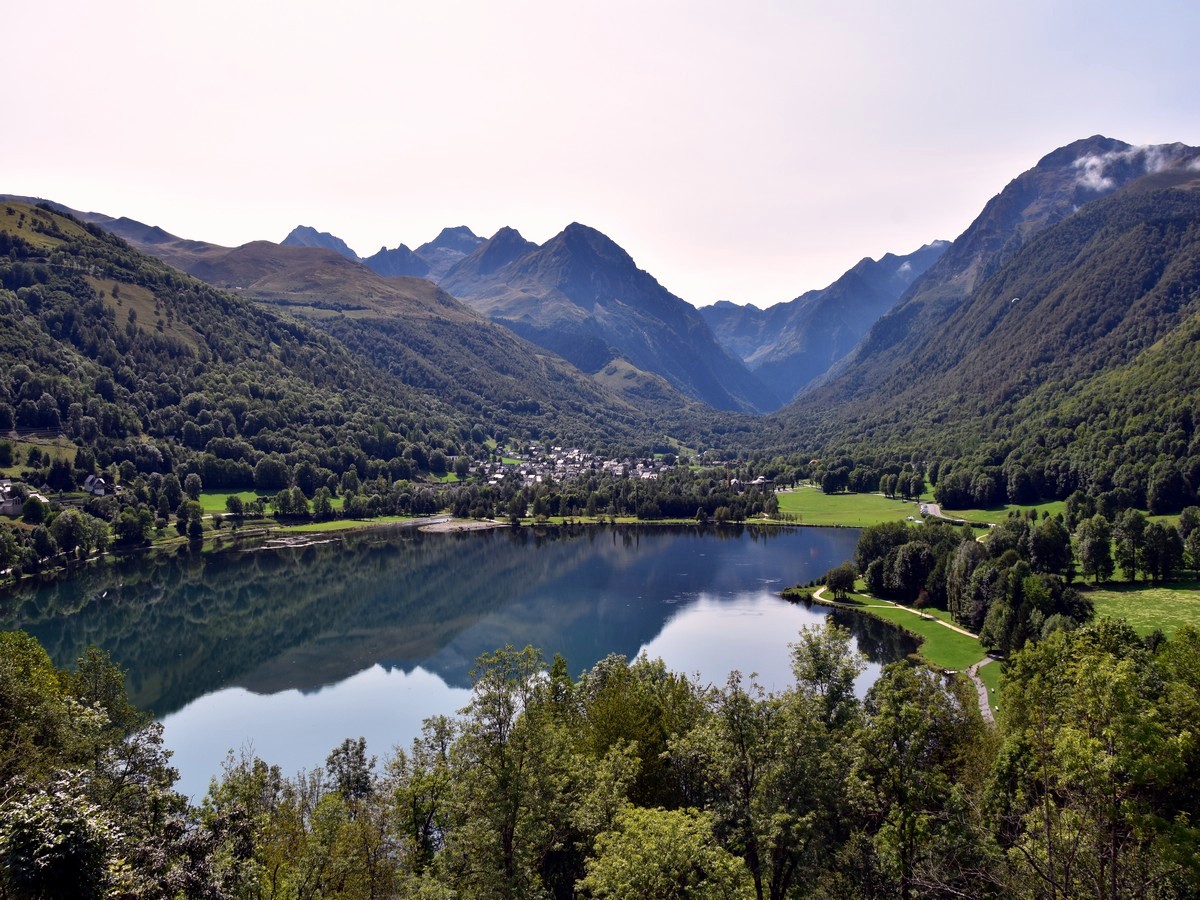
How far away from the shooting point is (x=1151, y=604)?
61.0 meters

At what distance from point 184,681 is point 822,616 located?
62629 millimetres

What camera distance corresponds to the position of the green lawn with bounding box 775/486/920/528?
458ft

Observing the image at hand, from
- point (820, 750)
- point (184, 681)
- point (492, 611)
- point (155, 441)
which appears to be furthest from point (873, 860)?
point (155, 441)

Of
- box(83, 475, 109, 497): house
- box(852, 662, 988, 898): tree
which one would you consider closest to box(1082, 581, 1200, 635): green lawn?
box(852, 662, 988, 898): tree

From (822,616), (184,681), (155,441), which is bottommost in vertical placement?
(184,681)

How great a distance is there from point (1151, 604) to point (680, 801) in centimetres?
5441

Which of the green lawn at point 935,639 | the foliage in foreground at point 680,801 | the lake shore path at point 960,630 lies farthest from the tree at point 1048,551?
the foliage in foreground at point 680,801

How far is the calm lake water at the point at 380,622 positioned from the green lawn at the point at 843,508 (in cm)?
1084

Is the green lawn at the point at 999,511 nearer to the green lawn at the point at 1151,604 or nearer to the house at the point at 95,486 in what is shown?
the green lawn at the point at 1151,604

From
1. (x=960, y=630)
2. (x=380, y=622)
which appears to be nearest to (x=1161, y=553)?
(x=960, y=630)

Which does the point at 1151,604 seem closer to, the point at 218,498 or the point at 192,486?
the point at 218,498

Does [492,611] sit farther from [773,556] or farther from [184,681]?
[773,556]

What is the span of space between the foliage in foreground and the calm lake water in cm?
2268

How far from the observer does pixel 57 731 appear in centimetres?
2419
